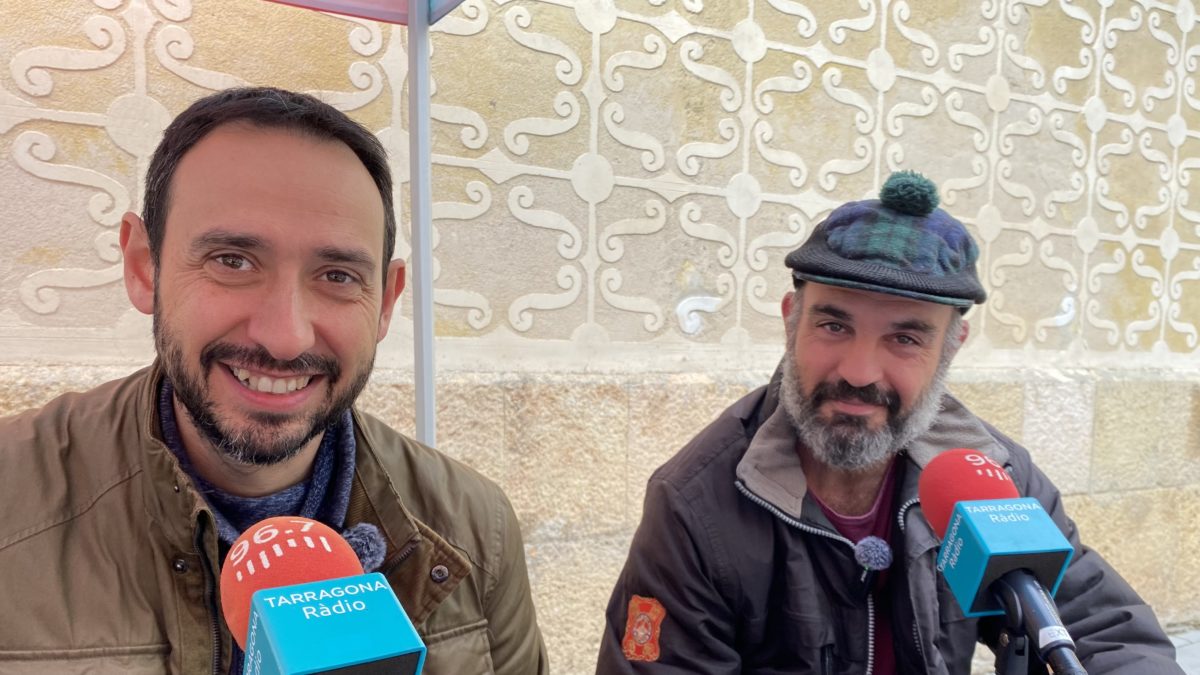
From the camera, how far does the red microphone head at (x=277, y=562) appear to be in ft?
3.15

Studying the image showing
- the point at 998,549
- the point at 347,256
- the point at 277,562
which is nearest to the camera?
the point at 277,562

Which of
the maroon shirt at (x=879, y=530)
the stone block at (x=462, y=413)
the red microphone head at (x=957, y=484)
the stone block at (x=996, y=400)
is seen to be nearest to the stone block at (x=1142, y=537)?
the stone block at (x=996, y=400)

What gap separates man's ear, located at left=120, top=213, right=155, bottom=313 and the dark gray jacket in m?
1.17

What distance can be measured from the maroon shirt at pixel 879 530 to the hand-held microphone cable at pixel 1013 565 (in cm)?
64

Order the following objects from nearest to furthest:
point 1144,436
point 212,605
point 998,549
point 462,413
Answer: point 998,549 < point 212,605 < point 462,413 < point 1144,436

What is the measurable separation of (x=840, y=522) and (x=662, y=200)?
1.71 metres

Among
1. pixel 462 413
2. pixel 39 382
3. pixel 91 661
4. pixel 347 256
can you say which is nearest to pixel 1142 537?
pixel 462 413

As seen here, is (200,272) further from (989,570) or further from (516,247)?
(516,247)

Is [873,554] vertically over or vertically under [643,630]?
over

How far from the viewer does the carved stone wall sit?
2.50m

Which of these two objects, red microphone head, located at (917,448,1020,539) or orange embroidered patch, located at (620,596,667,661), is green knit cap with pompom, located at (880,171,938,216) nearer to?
red microphone head, located at (917,448,1020,539)

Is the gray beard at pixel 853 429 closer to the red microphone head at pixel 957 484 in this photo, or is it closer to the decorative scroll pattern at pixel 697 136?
the red microphone head at pixel 957 484

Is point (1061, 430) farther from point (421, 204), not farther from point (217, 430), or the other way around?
point (217, 430)

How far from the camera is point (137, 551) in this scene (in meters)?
1.37
